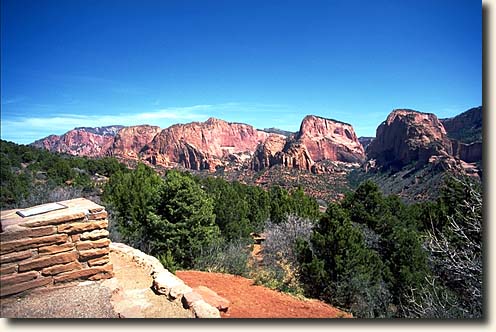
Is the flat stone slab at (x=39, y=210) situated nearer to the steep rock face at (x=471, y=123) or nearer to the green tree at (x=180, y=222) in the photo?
the green tree at (x=180, y=222)

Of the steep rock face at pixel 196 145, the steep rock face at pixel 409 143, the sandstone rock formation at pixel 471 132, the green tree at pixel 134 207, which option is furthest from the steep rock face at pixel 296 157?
the green tree at pixel 134 207

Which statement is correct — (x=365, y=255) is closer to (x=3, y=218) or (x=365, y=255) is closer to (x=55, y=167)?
(x=3, y=218)

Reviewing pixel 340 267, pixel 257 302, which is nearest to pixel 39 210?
pixel 257 302

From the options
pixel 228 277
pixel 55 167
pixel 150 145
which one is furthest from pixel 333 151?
pixel 228 277

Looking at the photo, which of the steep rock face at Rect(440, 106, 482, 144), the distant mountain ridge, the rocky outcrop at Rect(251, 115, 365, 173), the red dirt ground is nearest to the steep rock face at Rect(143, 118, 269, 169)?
the distant mountain ridge

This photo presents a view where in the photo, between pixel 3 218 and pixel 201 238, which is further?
pixel 201 238

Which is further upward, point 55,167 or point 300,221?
point 55,167

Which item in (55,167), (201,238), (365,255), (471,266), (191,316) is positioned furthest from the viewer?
(55,167)
